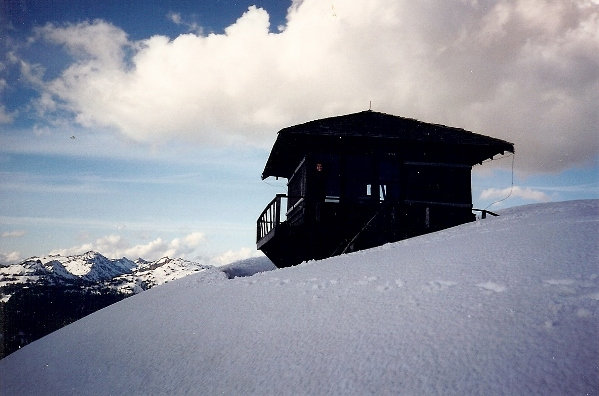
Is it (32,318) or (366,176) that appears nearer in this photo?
(366,176)

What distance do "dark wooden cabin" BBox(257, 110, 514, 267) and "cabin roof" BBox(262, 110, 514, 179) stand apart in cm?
3

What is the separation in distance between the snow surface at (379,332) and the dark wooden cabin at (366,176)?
20.5 feet

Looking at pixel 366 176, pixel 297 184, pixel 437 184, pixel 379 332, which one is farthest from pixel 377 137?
pixel 379 332

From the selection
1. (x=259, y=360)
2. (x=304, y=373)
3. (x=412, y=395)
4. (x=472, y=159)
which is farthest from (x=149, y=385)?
(x=472, y=159)

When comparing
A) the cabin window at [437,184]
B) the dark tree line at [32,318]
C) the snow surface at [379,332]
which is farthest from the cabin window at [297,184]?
the dark tree line at [32,318]

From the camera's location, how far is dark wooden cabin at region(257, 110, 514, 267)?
542 inches

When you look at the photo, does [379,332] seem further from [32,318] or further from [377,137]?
[32,318]

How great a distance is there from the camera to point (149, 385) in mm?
4406

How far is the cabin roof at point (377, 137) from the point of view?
1433 centimetres

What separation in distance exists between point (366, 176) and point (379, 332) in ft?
37.7

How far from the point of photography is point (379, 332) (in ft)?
13.6

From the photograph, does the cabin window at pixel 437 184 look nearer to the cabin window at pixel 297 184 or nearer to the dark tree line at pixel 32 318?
the cabin window at pixel 297 184

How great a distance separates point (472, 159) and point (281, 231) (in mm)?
8343

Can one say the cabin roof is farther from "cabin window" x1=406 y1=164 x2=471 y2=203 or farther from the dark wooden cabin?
"cabin window" x1=406 y1=164 x2=471 y2=203
